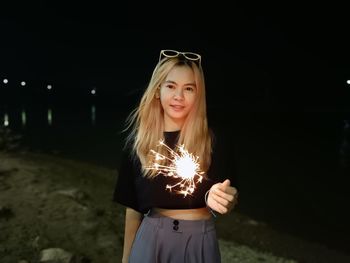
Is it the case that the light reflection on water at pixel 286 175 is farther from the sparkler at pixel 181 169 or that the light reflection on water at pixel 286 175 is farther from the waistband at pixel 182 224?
the waistband at pixel 182 224

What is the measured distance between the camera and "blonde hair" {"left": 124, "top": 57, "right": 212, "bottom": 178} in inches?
102

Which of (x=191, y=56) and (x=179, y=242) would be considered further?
(x=191, y=56)

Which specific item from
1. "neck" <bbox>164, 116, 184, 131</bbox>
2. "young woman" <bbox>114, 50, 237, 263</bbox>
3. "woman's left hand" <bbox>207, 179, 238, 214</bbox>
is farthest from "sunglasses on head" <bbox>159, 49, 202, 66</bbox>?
"woman's left hand" <bbox>207, 179, 238, 214</bbox>

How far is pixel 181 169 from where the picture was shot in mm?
2441

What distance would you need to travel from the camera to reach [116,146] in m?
23.7

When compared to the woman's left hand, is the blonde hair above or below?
above

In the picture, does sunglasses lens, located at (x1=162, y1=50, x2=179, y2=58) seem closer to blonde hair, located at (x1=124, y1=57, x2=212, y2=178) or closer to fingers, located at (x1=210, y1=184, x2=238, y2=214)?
blonde hair, located at (x1=124, y1=57, x2=212, y2=178)

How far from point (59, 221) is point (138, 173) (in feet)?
15.0

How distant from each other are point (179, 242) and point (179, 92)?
39.6 inches

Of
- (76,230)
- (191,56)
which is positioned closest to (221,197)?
(191,56)

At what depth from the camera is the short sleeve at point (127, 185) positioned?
2.75 m

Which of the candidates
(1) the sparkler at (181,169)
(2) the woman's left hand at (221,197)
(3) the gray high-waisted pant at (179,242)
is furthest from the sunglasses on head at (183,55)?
(3) the gray high-waisted pant at (179,242)

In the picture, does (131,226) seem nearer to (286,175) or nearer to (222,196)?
(222,196)

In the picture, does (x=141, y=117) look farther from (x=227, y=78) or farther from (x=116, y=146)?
(x=227, y=78)
